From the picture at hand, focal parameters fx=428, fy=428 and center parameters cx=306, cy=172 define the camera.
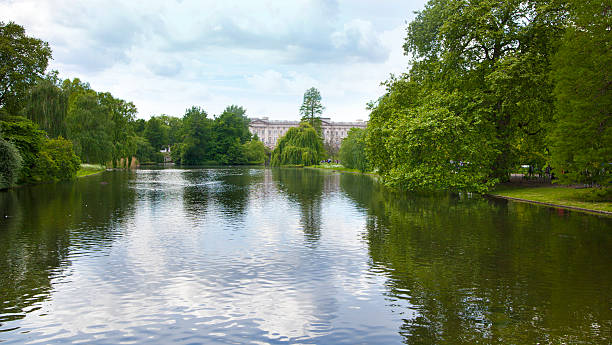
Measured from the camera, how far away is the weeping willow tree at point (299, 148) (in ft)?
325

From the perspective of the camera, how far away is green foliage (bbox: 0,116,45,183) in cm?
3522

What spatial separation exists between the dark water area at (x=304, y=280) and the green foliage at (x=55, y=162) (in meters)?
22.0

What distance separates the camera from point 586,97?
2298 centimetres

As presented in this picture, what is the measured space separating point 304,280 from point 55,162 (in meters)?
38.7

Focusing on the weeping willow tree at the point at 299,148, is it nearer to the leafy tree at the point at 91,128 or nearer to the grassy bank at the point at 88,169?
the grassy bank at the point at 88,169

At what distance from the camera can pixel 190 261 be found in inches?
467

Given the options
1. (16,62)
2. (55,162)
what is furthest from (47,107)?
(55,162)

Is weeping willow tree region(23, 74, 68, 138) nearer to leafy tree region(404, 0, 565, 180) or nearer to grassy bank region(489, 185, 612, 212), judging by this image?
leafy tree region(404, 0, 565, 180)

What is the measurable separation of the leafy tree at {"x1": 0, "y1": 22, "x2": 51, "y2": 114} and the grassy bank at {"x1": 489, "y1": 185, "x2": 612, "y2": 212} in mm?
43024

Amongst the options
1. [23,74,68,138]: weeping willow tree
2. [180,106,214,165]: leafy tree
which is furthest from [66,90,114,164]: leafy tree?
[180,106,214,165]: leafy tree

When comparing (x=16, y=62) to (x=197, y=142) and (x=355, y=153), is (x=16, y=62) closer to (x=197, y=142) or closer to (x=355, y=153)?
(x=355, y=153)

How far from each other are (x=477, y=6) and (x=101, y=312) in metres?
31.2

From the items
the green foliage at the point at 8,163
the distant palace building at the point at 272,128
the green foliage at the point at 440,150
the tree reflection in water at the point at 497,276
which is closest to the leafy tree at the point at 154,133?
the distant palace building at the point at 272,128

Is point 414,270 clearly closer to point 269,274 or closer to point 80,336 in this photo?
point 269,274
